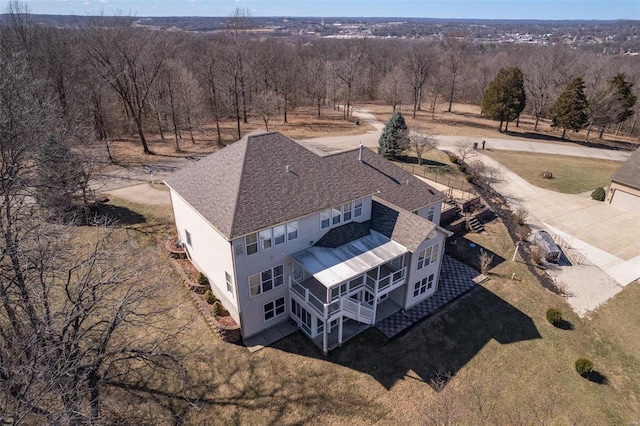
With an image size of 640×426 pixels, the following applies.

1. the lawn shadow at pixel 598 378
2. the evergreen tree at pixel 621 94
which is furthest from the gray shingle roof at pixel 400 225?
the evergreen tree at pixel 621 94

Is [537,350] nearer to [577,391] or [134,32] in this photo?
[577,391]

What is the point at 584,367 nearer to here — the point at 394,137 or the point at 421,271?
the point at 421,271

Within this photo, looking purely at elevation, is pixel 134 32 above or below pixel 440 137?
above

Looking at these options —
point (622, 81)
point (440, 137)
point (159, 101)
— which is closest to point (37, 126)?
point (159, 101)

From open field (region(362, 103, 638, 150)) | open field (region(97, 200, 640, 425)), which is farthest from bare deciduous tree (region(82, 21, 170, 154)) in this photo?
open field (region(362, 103, 638, 150))

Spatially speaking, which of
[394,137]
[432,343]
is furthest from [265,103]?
[432,343]
